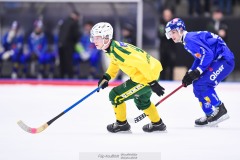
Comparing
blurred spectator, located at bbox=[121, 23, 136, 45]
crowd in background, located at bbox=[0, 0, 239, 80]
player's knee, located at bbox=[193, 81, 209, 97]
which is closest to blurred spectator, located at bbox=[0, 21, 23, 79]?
crowd in background, located at bbox=[0, 0, 239, 80]

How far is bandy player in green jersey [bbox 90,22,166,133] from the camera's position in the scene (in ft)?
17.1

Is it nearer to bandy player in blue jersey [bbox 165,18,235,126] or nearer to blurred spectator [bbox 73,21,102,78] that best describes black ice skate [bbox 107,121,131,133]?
bandy player in blue jersey [bbox 165,18,235,126]

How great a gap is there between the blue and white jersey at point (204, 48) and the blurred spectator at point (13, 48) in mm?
5051

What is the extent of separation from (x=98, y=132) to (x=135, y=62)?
2.65ft

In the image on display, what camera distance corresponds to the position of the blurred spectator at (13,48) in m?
10.3

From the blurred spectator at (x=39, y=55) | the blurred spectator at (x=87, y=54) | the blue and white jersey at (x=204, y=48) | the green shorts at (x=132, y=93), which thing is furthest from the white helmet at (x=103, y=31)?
the blurred spectator at (x=39, y=55)

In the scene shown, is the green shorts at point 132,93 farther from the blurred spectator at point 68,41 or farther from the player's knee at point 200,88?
the blurred spectator at point 68,41

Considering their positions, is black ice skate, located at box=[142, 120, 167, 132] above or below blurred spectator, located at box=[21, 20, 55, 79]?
below

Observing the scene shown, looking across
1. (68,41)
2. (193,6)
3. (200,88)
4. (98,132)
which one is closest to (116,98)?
(98,132)

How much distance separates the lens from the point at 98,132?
18.5 feet

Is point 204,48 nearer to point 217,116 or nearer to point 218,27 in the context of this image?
point 217,116

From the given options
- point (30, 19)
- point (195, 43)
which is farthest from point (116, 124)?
point (30, 19)

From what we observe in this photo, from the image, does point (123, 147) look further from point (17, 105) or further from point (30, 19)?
point (30, 19)

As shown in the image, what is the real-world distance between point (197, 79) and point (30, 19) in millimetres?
5552
